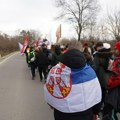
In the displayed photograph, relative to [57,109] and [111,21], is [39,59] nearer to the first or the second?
[57,109]

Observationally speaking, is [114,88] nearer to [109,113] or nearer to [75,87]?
[109,113]

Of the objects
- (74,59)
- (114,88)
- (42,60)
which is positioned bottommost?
(42,60)

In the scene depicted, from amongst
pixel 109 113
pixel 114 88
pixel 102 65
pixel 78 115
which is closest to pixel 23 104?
pixel 102 65

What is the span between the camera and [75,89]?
3869 millimetres

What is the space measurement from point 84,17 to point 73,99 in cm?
5496

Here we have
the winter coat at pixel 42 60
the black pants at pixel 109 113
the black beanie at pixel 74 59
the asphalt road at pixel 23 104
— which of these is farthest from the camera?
the winter coat at pixel 42 60

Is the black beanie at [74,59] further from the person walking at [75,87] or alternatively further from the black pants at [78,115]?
the black pants at [78,115]

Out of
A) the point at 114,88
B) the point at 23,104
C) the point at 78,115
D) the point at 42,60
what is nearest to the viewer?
the point at 78,115

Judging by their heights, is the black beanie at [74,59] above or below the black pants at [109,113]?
above

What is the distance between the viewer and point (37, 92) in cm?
1073

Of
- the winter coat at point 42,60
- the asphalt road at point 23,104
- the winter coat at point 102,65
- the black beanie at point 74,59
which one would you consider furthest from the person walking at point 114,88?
the winter coat at point 42,60

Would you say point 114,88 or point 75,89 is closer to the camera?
point 75,89

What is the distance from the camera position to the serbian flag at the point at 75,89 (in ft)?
12.7

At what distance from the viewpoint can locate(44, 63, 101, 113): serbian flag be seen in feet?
12.7
